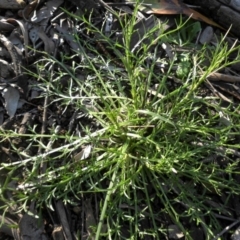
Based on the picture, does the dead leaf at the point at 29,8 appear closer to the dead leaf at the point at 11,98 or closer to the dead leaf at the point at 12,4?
the dead leaf at the point at 12,4

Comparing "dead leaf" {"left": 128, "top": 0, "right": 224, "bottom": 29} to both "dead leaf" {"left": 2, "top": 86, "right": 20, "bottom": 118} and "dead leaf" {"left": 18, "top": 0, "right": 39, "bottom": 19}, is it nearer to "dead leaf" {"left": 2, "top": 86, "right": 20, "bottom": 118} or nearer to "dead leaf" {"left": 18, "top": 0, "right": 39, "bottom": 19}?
"dead leaf" {"left": 18, "top": 0, "right": 39, "bottom": 19}

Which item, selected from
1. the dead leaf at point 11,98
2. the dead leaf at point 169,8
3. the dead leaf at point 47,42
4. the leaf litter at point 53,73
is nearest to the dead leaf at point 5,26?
the leaf litter at point 53,73

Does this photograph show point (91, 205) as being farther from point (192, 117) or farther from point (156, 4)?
point (156, 4)

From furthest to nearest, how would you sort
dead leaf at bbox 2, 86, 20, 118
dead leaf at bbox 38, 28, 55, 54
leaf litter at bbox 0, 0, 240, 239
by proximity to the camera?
dead leaf at bbox 38, 28, 55, 54 < dead leaf at bbox 2, 86, 20, 118 < leaf litter at bbox 0, 0, 240, 239

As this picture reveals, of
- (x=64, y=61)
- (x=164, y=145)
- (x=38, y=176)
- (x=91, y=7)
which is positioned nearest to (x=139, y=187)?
(x=164, y=145)

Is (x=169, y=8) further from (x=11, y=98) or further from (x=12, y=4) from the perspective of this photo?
(x=11, y=98)

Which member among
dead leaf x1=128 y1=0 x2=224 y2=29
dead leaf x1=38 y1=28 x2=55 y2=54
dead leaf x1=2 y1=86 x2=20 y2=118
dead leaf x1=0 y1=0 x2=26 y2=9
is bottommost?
dead leaf x1=2 y1=86 x2=20 y2=118

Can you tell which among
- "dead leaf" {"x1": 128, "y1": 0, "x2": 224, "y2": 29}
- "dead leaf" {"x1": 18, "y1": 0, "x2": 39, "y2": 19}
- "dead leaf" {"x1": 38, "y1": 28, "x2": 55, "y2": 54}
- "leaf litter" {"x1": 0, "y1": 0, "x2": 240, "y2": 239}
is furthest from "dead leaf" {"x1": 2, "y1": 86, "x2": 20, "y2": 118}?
"dead leaf" {"x1": 128, "y1": 0, "x2": 224, "y2": 29}

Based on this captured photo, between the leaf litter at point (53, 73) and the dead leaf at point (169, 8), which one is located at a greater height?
the dead leaf at point (169, 8)
